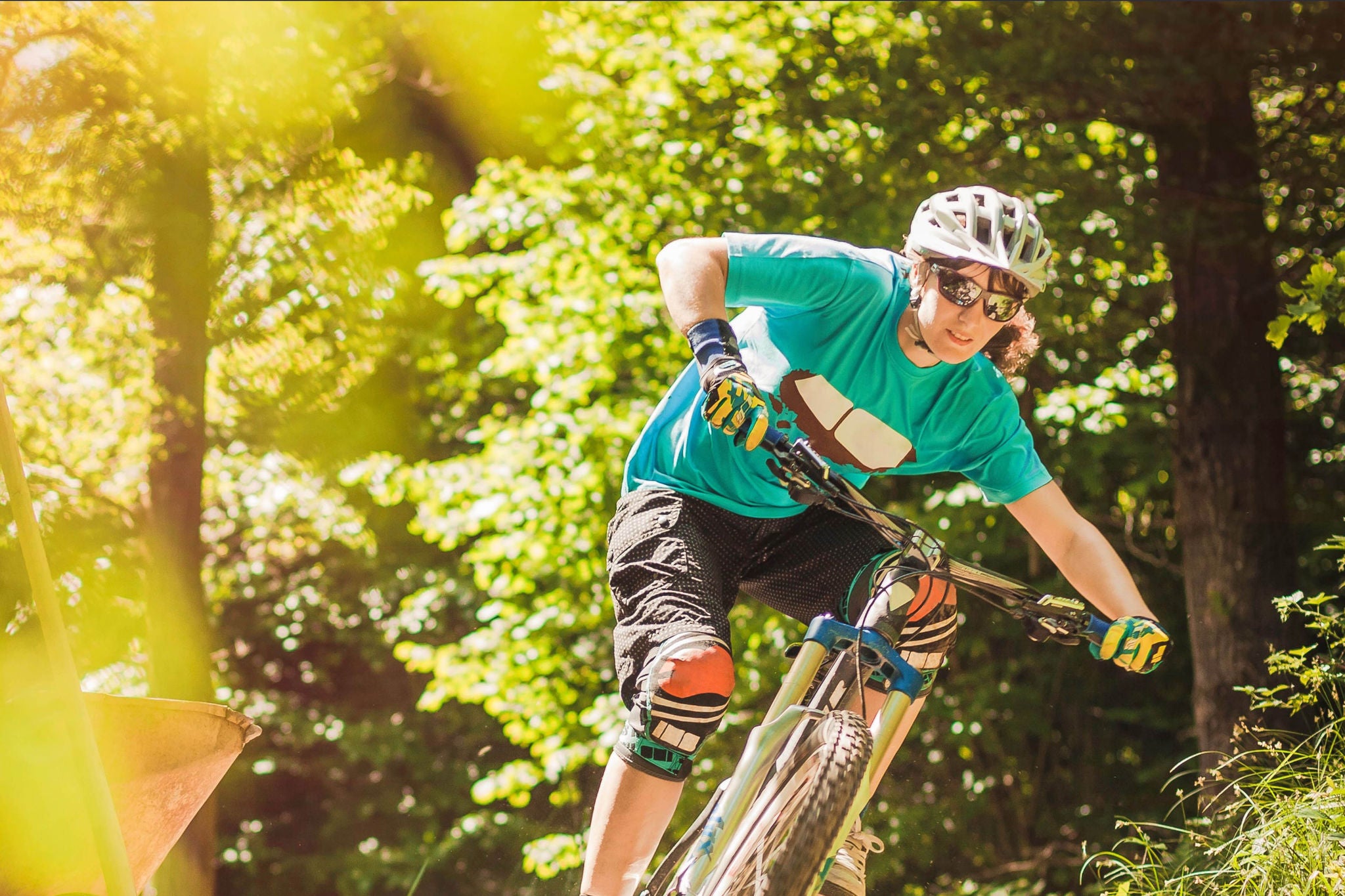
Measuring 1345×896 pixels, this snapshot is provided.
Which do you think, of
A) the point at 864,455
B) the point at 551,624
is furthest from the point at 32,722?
the point at 551,624

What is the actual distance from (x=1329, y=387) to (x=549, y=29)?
5.39 m

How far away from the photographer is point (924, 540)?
240 cm

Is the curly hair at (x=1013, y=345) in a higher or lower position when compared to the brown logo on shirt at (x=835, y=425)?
higher

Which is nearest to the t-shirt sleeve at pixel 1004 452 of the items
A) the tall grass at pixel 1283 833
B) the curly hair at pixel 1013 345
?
the curly hair at pixel 1013 345

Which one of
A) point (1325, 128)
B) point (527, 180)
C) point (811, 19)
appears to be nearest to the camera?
point (1325, 128)

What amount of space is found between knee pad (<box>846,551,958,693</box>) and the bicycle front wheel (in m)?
0.28

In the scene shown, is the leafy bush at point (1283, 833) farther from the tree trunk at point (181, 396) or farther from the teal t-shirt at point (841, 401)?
the tree trunk at point (181, 396)

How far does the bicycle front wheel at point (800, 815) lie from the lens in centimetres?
204

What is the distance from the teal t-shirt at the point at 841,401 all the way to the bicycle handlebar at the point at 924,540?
1.28ft

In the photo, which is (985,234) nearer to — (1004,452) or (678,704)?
(1004,452)

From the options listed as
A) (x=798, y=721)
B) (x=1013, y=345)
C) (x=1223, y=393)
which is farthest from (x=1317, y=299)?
(x=1223, y=393)

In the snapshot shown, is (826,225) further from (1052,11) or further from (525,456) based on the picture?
(525,456)

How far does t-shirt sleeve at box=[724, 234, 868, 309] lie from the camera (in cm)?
259

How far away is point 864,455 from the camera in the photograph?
282cm
